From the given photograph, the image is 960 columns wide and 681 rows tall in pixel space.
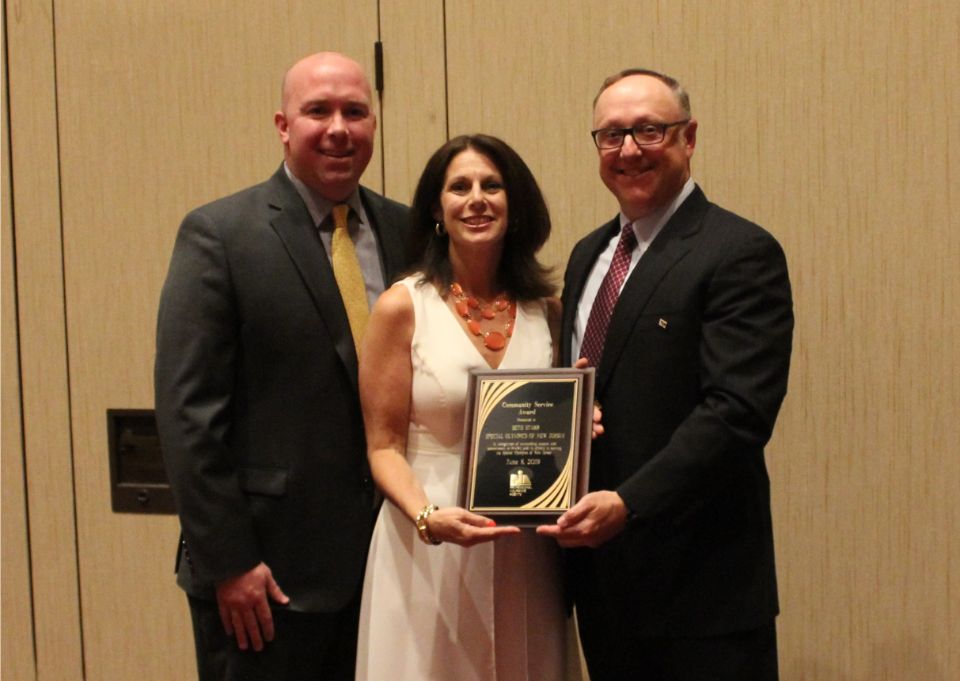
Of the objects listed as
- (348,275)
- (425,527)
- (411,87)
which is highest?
(411,87)

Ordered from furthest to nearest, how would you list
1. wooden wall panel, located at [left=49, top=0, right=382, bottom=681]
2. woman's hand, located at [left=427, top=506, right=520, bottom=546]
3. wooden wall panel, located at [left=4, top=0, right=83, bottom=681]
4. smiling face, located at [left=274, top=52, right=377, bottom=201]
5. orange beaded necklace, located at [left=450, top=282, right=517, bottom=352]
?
wooden wall panel, located at [left=4, top=0, right=83, bottom=681], wooden wall panel, located at [left=49, top=0, right=382, bottom=681], smiling face, located at [left=274, top=52, right=377, bottom=201], orange beaded necklace, located at [left=450, top=282, right=517, bottom=352], woman's hand, located at [left=427, top=506, right=520, bottom=546]

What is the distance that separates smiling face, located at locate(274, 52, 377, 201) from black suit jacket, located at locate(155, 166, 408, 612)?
0.49 ft

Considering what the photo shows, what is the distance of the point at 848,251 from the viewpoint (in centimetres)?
269

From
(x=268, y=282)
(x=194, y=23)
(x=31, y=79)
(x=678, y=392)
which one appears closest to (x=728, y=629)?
(x=678, y=392)

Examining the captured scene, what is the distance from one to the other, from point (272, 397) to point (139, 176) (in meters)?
1.17

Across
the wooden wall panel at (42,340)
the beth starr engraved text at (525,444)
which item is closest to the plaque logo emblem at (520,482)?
the beth starr engraved text at (525,444)

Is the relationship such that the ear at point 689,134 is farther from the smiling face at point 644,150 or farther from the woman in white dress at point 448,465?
the woman in white dress at point 448,465

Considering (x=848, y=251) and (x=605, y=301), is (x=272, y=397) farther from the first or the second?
(x=848, y=251)

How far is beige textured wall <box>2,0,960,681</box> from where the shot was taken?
267 cm

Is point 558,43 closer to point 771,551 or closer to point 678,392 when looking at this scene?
point 678,392

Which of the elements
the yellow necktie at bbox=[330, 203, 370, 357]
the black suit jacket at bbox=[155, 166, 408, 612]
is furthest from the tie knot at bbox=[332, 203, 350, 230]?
the black suit jacket at bbox=[155, 166, 408, 612]

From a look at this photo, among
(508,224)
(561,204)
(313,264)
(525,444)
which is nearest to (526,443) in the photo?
(525,444)

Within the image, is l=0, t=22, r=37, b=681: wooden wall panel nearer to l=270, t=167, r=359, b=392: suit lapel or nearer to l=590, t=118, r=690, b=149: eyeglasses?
l=270, t=167, r=359, b=392: suit lapel

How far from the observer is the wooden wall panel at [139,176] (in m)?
3.01
